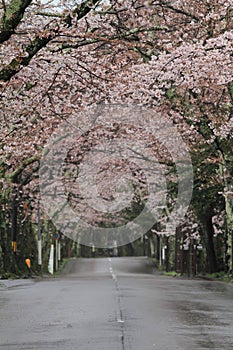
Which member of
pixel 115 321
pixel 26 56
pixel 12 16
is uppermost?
pixel 12 16

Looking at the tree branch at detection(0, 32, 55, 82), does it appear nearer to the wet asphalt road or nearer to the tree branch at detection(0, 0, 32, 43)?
the tree branch at detection(0, 0, 32, 43)

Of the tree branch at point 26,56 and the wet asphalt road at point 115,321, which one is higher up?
the tree branch at point 26,56

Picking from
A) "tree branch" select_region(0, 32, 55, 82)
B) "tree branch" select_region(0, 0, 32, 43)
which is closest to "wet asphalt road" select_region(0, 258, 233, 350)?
"tree branch" select_region(0, 32, 55, 82)

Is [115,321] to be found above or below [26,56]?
below

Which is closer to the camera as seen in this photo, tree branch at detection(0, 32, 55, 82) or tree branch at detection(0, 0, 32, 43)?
tree branch at detection(0, 0, 32, 43)

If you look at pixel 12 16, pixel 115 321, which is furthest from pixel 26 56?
pixel 115 321

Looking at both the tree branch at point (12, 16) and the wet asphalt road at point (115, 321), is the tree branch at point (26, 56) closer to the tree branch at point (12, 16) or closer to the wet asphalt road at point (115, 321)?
the tree branch at point (12, 16)

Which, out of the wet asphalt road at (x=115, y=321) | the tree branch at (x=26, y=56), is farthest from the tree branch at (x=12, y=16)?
the wet asphalt road at (x=115, y=321)

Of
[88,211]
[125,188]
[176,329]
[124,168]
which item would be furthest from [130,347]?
[88,211]

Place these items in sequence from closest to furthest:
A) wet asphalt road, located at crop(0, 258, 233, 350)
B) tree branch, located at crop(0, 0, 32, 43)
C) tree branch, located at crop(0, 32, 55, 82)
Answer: wet asphalt road, located at crop(0, 258, 233, 350), tree branch, located at crop(0, 0, 32, 43), tree branch, located at crop(0, 32, 55, 82)

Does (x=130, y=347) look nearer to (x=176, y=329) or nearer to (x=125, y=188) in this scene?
(x=176, y=329)

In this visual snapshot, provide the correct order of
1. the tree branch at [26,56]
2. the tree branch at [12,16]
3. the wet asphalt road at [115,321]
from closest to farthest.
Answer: the wet asphalt road at [115,321]
the tree branch at [12,16]
the tree branch at [26,56]

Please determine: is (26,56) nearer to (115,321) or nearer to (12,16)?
(12,16)

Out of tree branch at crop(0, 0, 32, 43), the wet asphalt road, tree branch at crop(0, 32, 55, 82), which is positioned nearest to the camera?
the wet asphalt road
